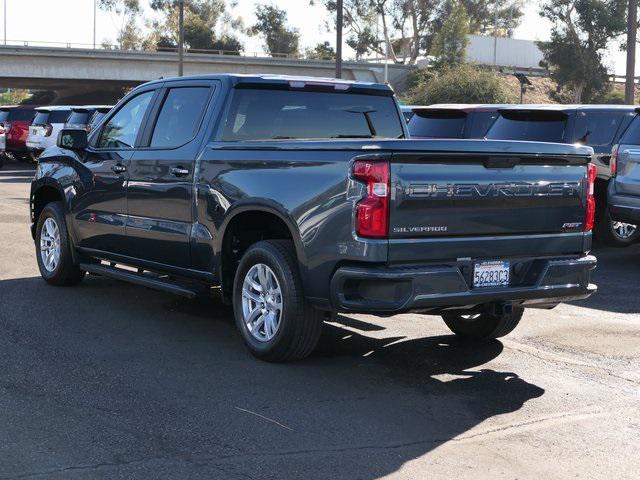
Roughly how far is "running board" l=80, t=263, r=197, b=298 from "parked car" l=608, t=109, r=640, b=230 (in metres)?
5.86

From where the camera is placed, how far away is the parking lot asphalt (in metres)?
4.80


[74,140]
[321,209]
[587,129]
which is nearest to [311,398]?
[321,209]

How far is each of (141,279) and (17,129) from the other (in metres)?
25.0

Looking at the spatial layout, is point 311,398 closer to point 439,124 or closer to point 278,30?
point 439,124

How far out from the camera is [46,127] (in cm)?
2775

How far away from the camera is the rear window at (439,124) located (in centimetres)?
1472

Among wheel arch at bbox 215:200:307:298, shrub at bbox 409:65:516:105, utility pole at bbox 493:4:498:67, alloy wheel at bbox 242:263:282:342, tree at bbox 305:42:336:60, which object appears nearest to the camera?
alloy wheel at bbox 242:263:282:342

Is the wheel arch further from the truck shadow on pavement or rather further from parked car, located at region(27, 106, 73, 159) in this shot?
parked car, located at region(27, 106, 73, 159)

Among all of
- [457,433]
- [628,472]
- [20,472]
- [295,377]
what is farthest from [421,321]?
[20,472]

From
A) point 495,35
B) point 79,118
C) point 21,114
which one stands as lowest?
point 79,118

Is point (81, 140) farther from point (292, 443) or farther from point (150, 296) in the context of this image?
point (292, 443)

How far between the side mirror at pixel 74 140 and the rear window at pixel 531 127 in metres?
6.23

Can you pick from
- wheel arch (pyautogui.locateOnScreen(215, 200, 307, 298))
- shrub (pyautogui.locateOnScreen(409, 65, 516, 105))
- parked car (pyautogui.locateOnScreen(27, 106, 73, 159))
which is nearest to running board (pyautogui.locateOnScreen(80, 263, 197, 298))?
wheel arch (pyautogui.locateOnScreen(215, 200, 307, 298))

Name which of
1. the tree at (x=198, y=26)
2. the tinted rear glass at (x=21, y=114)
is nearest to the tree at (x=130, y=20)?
the tree at (x=198, y=26)
